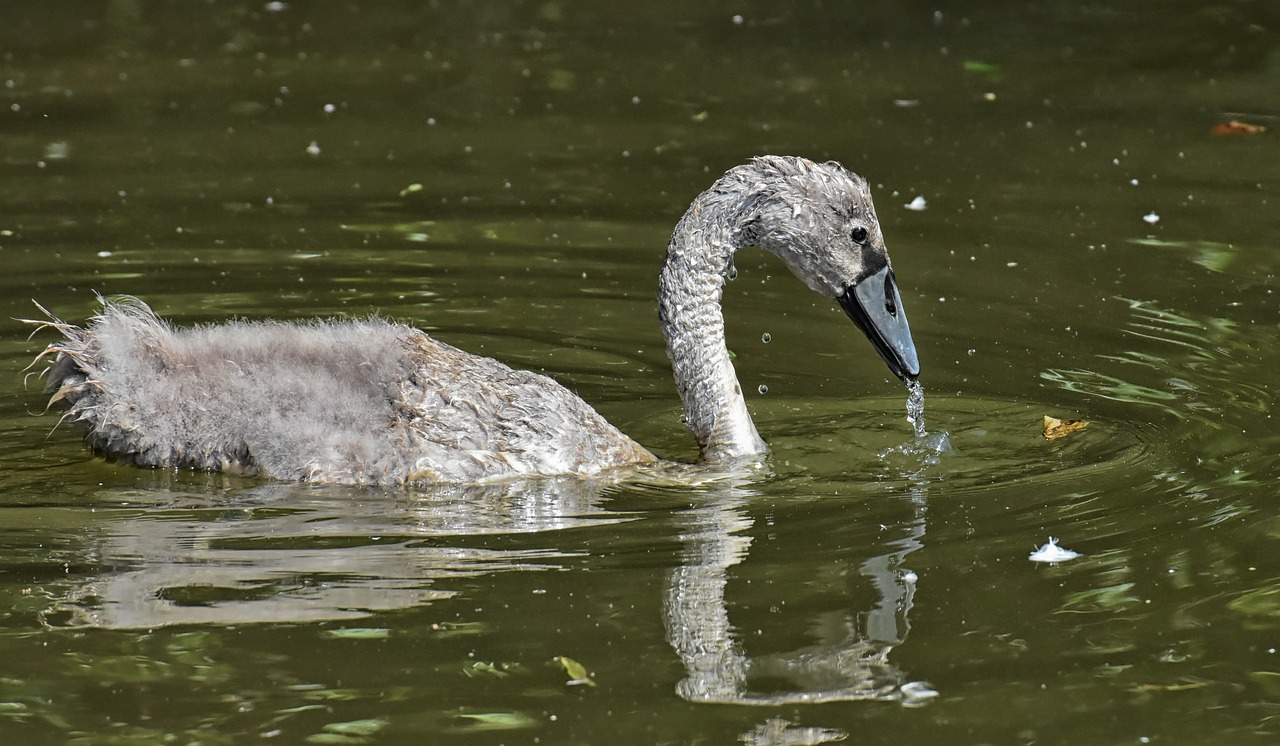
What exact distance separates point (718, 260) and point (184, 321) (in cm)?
307

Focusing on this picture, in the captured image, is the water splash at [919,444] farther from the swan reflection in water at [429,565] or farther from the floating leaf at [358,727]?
the floating leaf at [358,727]

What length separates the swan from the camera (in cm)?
687

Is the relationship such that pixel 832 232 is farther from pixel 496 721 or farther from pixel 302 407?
pixel 496 721

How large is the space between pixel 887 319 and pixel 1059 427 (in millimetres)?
882

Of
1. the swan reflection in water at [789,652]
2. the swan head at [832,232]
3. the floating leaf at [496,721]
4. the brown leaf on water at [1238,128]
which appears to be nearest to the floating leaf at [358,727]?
the floating leaf at [496,721]

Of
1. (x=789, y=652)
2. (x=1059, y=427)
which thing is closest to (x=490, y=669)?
(x=789, y=652)

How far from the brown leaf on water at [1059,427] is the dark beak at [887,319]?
642 mm

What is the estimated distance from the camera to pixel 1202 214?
419 inches

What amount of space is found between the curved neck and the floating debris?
162 centimetres

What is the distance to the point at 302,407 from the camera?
6867mm

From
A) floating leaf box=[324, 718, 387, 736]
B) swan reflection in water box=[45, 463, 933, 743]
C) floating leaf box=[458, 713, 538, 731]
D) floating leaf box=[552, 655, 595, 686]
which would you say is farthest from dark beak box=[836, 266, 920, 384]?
floating leaf box=[324, 718, 387, 736]

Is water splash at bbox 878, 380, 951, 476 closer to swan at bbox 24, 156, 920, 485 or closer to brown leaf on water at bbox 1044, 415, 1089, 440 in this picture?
swan at bbox 24, 156, 920, 485

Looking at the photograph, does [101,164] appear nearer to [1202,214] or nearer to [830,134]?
[830,134]

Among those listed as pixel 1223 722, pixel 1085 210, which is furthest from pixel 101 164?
pixel 1223 722
